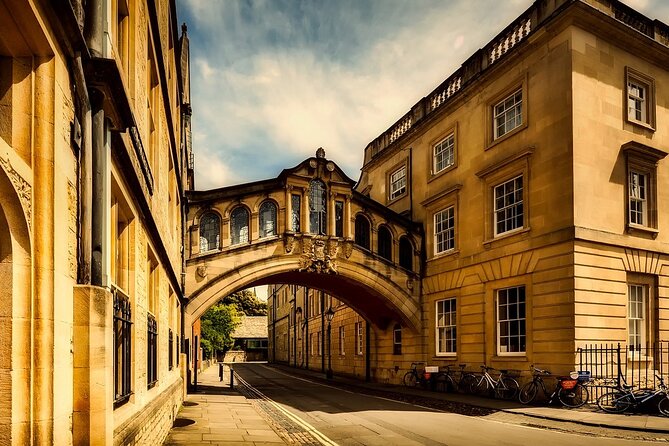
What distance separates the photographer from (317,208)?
23000 mm

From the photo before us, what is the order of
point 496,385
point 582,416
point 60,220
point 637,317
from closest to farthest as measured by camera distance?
1. point 60,220
2. point 582,416
3. point 637,317
4. point 496,385

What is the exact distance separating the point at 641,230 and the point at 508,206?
3.96 m

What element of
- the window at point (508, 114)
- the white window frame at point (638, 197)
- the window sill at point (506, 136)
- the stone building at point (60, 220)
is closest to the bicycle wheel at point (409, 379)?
the window sill at point (506, 136)

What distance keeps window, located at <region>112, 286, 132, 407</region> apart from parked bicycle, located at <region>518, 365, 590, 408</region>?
12265 mm

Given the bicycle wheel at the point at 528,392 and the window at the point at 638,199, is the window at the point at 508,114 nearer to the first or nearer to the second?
the window at the point at 638,199

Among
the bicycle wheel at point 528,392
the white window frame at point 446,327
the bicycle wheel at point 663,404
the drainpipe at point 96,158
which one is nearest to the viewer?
the drainpipe at point 96,158

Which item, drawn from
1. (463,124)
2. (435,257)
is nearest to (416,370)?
(435,257)

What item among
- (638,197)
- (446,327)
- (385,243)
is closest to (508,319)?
(446,327)

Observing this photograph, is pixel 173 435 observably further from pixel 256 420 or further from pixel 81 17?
pixel 81 17

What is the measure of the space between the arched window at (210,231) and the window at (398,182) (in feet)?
30.4

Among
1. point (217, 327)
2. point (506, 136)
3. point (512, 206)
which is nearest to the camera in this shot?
point (512, 206)

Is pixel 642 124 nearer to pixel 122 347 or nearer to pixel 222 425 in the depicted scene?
pixel 222 425

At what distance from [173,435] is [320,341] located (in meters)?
30.4

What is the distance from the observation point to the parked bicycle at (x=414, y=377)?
77.1 feet
